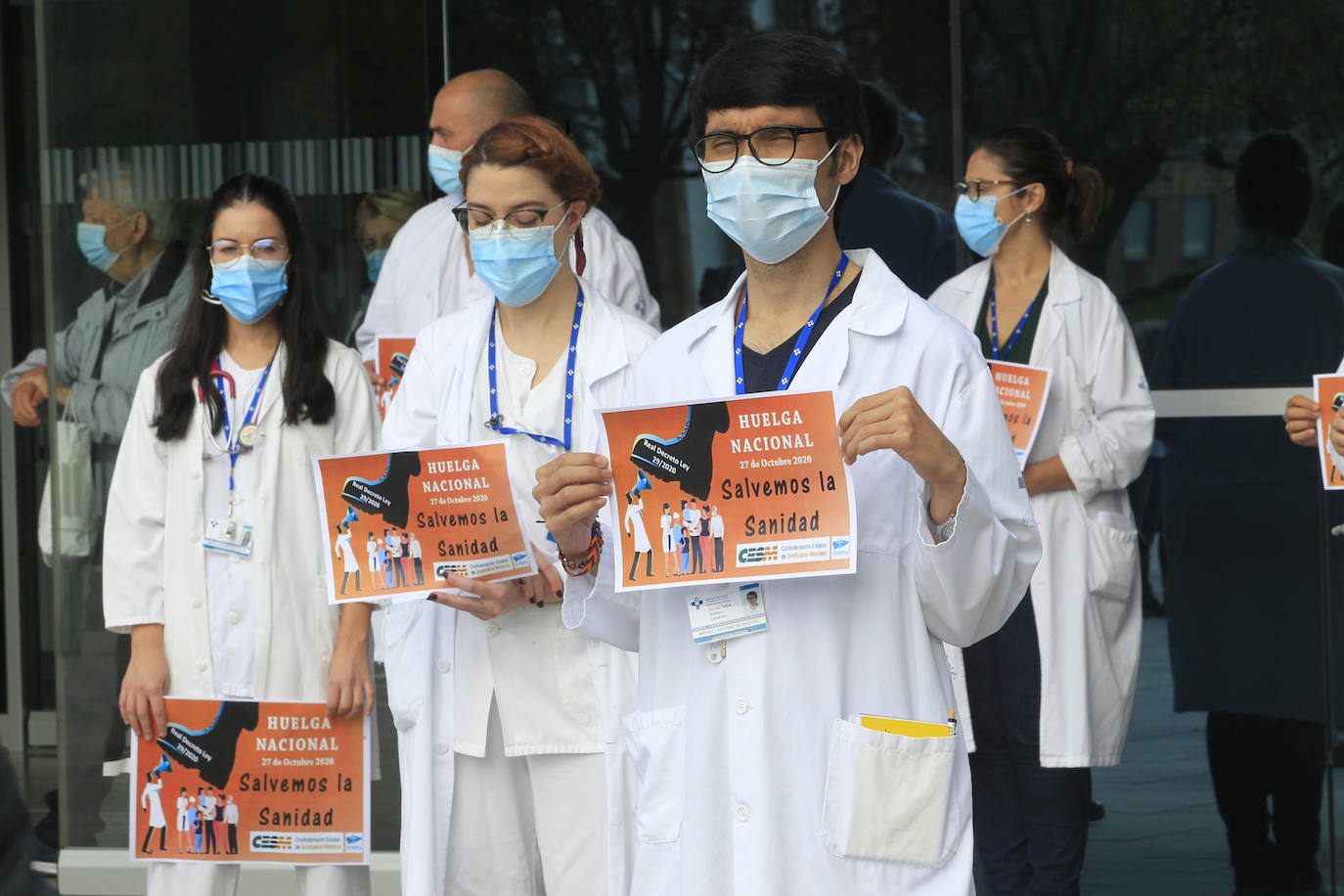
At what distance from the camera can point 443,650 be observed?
13.0ft

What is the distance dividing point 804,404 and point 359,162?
A: 157 inches

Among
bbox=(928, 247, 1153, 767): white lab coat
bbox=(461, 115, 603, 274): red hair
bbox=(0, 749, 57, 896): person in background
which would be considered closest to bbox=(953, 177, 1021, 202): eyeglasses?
bbox=(928, 247, 1153, 767): white lab coat

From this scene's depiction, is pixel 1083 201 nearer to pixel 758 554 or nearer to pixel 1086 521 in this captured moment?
pixel 1086 521

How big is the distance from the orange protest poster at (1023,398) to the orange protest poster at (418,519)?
1.78m

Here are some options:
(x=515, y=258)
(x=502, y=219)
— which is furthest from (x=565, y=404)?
(x=502, y=219)

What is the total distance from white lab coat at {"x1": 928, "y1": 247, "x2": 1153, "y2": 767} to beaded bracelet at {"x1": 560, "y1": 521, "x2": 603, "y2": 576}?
2.19 metres

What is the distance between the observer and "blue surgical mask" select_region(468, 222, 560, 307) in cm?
394

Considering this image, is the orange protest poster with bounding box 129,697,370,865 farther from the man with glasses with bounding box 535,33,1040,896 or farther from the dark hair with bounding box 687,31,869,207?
the dark hair with bounding box 687,31,869,207

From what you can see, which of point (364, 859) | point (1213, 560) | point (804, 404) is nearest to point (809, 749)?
point (804, 404)

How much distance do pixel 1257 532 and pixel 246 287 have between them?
3.26 m

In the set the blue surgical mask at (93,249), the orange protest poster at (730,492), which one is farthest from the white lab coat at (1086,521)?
the blue surgical mask at (93,249)

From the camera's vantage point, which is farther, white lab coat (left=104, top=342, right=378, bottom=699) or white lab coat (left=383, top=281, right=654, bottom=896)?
white lab coat (left=104, top=342, right=378, bottom=699)

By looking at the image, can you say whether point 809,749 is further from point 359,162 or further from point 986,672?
point 359,162

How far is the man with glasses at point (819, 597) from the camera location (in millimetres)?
2783
